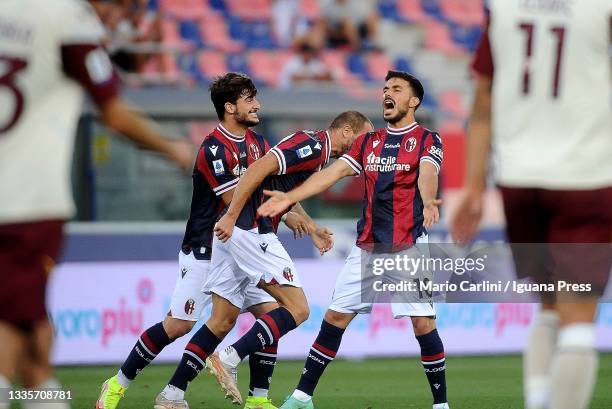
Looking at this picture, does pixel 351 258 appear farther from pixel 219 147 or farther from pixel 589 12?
pixel 589 12

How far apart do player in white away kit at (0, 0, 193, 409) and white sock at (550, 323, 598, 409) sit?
5.58ft

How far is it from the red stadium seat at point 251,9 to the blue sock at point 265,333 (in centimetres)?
1207

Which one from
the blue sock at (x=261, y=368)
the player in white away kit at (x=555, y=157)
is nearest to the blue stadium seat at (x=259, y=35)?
the blue sock at (x=261, y=368)

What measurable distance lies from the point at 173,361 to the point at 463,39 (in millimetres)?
10957

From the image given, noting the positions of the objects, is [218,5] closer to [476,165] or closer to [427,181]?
[427,181]

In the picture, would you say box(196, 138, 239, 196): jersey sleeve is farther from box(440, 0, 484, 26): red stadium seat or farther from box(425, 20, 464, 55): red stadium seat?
box(440, 0, 484, 26): red stadium seat

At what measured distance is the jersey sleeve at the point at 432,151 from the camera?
7.65 meters

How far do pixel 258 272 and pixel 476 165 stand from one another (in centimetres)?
307

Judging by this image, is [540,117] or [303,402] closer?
[540,117]

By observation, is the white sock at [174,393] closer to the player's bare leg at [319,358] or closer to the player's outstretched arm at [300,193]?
the player's bare leg at [319,358]

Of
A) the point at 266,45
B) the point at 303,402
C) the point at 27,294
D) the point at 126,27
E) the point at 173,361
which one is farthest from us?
the point at 266,45

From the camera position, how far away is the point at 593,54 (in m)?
4.86

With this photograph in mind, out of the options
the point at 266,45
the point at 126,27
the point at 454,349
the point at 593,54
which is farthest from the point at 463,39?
the point at 593,54

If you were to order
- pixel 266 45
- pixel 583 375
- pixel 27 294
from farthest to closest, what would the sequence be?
pixel 266 45, pixel 583 375, pixel 27 294
